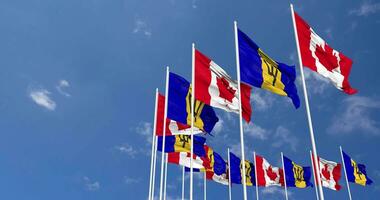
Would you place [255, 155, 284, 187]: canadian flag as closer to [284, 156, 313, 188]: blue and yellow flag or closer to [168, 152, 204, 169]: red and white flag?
[284, 156, 313, 188]: blue and yellow flag

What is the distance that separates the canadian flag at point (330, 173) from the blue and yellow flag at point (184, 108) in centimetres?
2048

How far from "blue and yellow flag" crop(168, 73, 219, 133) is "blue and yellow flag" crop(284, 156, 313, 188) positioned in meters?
18.5

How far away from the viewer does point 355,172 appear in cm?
3672

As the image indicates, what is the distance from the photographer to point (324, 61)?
15.7 meters

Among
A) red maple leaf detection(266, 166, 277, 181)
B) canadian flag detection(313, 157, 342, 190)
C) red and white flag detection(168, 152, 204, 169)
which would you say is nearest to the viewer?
red and white flag detection(168, 152, 204, 169)

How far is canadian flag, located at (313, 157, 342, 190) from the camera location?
3563 centimetres

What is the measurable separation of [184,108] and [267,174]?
18.0 meters

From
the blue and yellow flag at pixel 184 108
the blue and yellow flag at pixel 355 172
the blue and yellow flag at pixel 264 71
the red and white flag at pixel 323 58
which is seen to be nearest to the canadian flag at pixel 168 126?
the blue and yellow flag at pixel 184 108

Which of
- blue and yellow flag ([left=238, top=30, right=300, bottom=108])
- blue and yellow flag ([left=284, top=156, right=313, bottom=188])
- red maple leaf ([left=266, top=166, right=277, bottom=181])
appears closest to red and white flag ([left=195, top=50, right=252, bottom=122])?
blue and yellow flag ([left=238, top=30, right=300, bottom=108])

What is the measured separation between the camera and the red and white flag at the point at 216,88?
16.9 meters

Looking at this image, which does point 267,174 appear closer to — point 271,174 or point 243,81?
point 271,174

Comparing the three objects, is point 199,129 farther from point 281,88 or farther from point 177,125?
point 281,88

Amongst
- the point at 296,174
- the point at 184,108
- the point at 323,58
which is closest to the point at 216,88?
the point at 184,108

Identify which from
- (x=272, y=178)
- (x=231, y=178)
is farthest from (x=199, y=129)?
(x=272, y=178)
